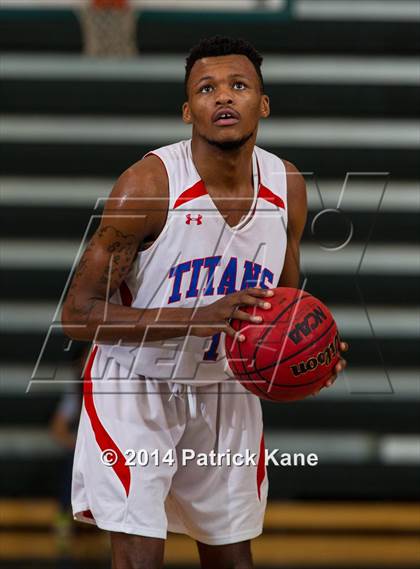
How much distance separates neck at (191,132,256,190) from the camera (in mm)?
3475

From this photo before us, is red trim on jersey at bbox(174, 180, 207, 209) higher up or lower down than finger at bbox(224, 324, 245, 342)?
higher up

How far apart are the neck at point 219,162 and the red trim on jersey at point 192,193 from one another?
3 cm

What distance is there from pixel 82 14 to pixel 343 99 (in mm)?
1881

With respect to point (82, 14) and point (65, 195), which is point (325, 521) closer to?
point (65, 195)

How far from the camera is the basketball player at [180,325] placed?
10.9 ft

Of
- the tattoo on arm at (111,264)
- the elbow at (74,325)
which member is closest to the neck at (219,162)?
the tattoo on arm at (111,264)

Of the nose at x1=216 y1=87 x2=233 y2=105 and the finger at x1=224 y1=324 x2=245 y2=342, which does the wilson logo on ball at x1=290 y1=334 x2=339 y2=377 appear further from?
the nose at x1=216 y1=87 x2=233 y2=105

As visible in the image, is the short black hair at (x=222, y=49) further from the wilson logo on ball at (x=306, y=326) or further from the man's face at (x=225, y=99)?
the wilson logo on ball at (x=306, y=326)

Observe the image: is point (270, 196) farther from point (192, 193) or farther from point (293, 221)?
point (192, 193)

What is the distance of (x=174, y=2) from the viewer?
22.9 ft

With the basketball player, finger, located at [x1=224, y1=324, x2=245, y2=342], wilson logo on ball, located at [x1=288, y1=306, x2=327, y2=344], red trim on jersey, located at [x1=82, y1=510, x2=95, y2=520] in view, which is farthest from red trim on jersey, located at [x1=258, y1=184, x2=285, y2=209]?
red trim on jersey, located at [x1=82, y1=510, x2=95, y2=520]

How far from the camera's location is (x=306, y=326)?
327cm

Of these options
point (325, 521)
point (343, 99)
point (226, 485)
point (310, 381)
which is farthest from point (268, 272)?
point (343, 99)

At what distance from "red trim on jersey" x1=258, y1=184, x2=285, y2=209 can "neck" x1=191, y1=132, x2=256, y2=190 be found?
0.27ft
